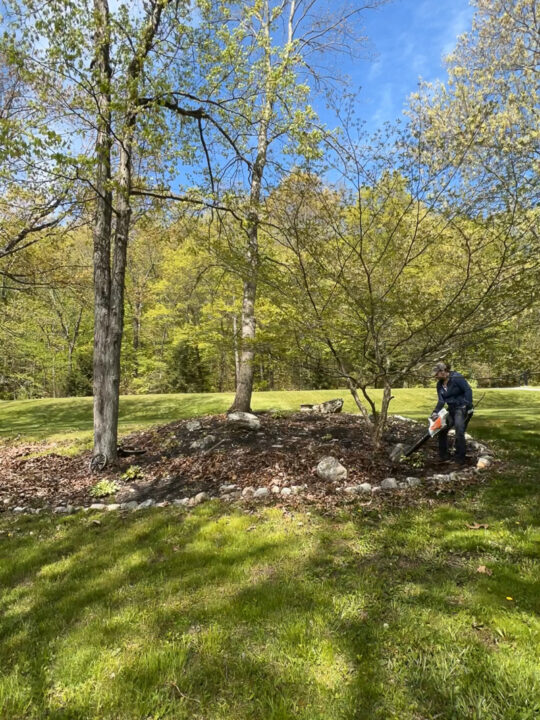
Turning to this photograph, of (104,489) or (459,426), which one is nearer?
(104,489)

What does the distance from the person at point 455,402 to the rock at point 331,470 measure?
152 cm

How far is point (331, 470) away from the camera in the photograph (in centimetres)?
488

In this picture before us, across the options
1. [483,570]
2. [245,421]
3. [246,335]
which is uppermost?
[246,335]

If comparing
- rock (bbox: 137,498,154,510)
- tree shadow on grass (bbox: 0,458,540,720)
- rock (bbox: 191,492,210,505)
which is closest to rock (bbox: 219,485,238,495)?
rock (bbox: 191,492,210,505)

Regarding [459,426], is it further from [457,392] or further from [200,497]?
[200,497]

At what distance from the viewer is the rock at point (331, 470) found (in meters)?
4.81

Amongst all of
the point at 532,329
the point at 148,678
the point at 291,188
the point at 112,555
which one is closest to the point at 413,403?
the point at 532,329

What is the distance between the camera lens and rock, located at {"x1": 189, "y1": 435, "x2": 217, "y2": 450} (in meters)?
6.38

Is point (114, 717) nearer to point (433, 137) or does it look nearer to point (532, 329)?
point (433, 137)

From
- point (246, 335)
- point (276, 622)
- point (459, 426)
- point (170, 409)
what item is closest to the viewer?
point (276, 622)

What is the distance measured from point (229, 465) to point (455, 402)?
131 inches

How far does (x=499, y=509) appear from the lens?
3912 millimetres

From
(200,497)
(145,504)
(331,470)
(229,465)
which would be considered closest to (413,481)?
(331,470)

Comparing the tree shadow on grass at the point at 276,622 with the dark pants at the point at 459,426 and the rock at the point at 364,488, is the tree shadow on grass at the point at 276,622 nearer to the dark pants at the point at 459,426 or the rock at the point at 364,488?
the rock at the point at 364,488
